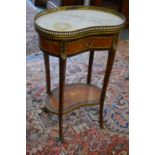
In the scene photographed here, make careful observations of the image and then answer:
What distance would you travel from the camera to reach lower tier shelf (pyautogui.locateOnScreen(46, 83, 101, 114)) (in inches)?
62.3

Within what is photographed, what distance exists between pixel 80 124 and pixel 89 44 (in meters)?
0.61

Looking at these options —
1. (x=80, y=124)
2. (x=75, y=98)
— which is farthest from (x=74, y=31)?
(x=80, y=124)

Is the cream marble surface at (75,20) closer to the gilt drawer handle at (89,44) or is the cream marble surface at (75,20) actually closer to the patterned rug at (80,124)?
the gilt drawer handle at (89,44)

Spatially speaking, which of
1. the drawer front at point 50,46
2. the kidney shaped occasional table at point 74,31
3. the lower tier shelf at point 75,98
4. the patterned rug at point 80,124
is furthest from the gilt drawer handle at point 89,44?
the patterned rug at point 80,124

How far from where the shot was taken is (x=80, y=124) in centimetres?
165

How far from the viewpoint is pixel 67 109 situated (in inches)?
61.1

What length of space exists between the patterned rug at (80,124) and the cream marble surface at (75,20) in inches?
27.5

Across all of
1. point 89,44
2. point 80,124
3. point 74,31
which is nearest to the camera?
point 74,31

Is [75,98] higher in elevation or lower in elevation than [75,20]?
lower

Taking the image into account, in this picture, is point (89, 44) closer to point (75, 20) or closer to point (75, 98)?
point (75, 20)

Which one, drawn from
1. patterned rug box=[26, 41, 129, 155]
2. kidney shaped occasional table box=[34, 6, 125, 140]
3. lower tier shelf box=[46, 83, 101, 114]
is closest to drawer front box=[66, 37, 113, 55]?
kidney shaped occasional table box=[34, 6, 125, 140]

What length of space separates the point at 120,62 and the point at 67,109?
1.12m
